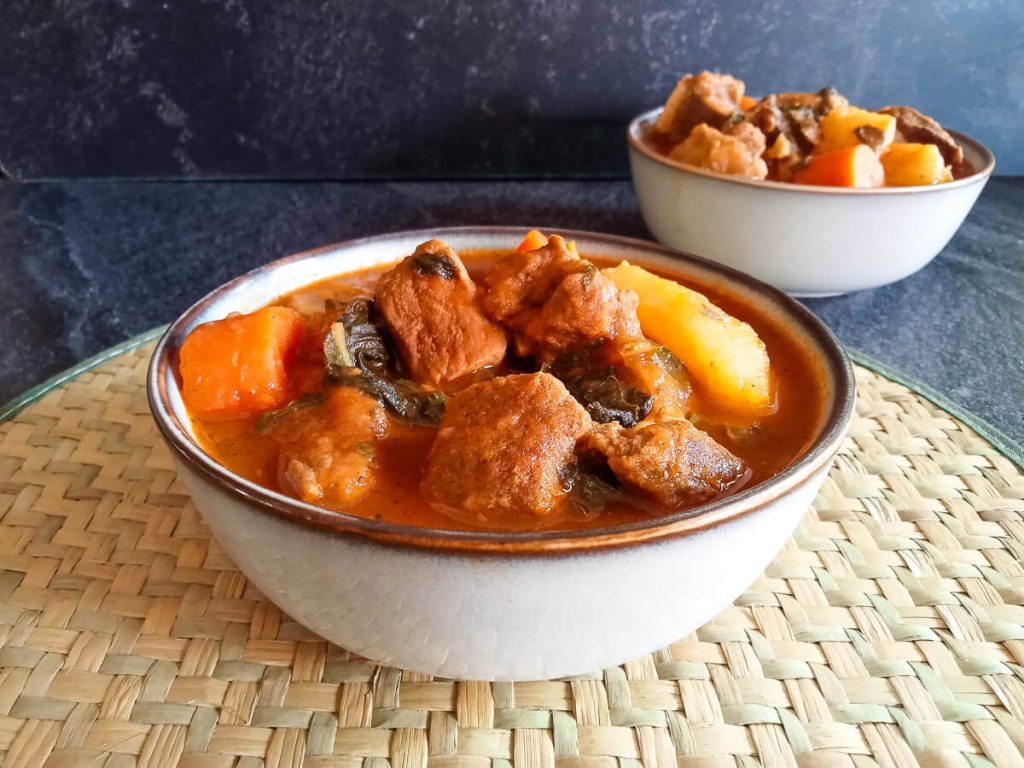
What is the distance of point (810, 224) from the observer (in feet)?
8.35

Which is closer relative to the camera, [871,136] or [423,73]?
[871,136]

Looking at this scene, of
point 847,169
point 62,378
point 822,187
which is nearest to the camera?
point 62,378

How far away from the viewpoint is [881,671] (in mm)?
1362

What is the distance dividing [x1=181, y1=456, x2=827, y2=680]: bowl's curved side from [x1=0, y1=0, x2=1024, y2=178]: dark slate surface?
9.18 ft

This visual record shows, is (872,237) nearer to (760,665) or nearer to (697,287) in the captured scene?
(697,287)

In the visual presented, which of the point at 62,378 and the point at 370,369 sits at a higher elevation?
the point at 370,369

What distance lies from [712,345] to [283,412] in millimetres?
802

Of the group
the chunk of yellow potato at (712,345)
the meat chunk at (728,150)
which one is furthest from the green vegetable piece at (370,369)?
the meat chunk at (728,150)

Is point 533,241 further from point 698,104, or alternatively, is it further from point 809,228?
point 698,104

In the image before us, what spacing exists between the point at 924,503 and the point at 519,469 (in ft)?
3.03

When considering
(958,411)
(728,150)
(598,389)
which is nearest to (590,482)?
(598,389)

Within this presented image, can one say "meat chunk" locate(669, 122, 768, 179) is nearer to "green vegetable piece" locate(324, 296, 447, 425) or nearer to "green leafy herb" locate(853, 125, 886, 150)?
"green leafy herb" locate(853, 125, 886, 150)

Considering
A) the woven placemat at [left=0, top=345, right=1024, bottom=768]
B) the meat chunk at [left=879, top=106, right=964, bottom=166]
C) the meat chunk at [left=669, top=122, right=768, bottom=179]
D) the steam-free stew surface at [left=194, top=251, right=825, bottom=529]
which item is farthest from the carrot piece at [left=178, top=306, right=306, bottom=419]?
the meat chunk at [left=879, top=106, right=964, bottom=166]

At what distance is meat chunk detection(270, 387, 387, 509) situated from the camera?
1352 mm
